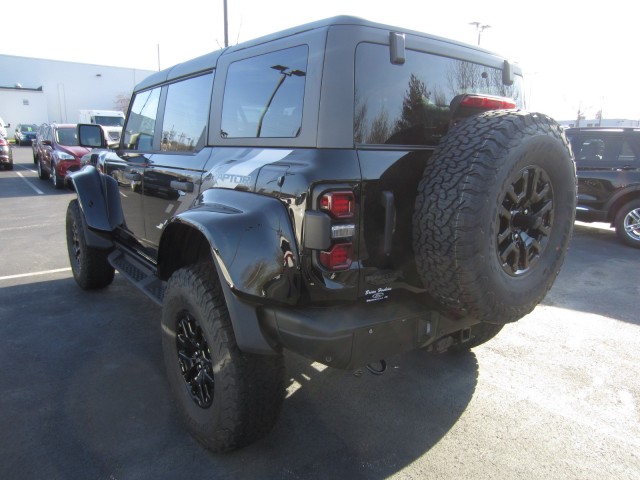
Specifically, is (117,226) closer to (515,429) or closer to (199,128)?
(199,128)

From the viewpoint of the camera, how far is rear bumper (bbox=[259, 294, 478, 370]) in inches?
74.4

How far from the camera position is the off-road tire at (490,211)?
185cm

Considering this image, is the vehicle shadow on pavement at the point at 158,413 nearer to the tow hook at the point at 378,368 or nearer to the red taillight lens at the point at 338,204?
the tow hook at the point at 378,368

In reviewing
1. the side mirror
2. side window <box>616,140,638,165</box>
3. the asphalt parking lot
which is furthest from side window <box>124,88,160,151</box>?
side window <box>616,140,638,165</box>

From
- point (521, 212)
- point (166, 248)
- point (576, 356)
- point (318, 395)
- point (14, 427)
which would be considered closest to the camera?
point (521, 212)

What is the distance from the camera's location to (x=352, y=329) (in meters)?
1.90

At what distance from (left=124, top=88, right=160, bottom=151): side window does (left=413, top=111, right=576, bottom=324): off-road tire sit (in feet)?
8.46

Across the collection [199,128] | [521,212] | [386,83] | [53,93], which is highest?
[53,93]

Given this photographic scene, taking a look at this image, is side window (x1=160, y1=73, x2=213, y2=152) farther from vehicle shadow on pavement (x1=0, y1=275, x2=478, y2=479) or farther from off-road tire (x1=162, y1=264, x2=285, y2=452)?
vehicle shadow on pavement (x1=0, y1=275, x2=478, y2=479)

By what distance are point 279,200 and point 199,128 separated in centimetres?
125

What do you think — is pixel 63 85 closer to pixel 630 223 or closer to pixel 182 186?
pixel 630 223

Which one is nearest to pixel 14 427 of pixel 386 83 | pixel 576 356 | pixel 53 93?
pixel 386 83

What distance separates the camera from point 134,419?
2619 millimetres

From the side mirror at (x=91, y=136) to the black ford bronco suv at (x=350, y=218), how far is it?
2.51m
